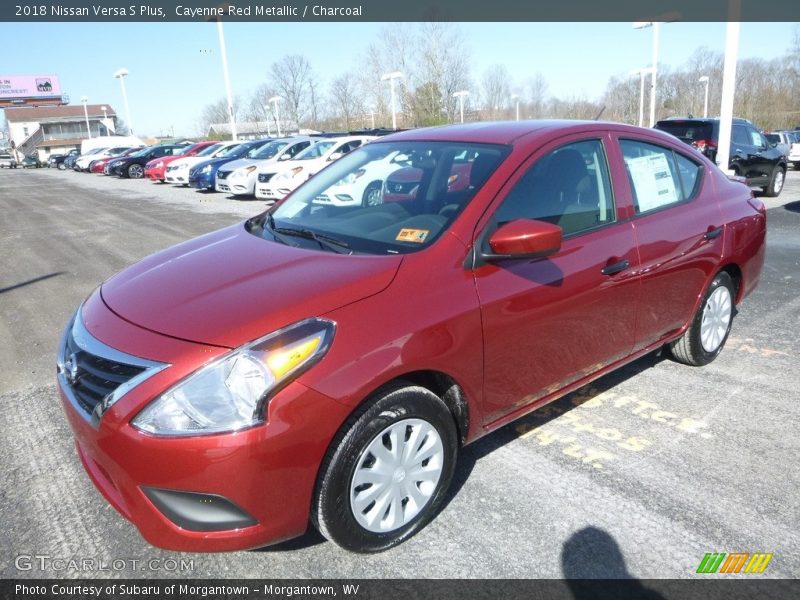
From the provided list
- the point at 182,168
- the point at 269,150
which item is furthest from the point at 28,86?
the point at 269,150

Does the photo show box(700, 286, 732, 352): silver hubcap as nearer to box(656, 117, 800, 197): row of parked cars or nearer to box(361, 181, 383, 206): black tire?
box(361, 181, 383, 206): black tire

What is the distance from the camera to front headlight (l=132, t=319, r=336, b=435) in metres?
2.09

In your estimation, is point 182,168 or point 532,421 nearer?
point 532,421

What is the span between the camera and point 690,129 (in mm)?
12953

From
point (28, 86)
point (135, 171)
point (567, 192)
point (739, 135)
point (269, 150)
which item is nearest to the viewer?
point (567, 192)

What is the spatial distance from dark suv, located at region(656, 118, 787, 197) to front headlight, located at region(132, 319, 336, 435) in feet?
41.9

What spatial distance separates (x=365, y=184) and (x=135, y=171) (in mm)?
28888

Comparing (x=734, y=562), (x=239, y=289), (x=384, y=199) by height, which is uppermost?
(x=384, y=199)

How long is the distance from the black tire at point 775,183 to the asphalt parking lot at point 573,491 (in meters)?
10.0

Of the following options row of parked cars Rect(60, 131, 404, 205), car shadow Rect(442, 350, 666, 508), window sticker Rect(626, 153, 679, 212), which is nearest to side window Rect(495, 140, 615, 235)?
window sticker Rect(626, 153, 679, 212)

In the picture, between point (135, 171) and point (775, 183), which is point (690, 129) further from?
point (135, 171)

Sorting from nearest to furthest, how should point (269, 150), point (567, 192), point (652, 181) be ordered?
point (567, 192) → point (652, 181) → point (269, 150)

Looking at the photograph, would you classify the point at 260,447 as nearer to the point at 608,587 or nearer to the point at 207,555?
the point at 207,555

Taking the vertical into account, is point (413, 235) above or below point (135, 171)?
above
